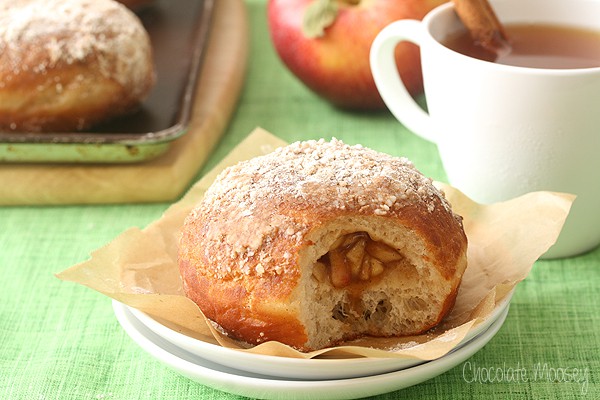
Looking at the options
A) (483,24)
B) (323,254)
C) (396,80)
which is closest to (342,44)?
(396,80)

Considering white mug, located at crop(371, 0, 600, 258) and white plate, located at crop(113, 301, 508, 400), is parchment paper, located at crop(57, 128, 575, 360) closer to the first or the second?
white plate, located at crop(113, 301, 508, 400)

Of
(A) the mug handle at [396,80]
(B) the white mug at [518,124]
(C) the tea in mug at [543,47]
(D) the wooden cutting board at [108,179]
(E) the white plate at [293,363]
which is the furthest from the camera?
(D) the wooden cutting board at [108,179]

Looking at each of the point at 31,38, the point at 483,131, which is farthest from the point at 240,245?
the point at 31,38

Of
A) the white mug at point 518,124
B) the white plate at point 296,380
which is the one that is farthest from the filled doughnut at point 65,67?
the white plate at point 296,380

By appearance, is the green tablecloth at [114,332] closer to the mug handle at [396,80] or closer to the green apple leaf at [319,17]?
the mug handle at [396,80]

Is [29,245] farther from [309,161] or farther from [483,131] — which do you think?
[483,131]

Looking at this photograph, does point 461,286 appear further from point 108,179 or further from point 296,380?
point 108,179
